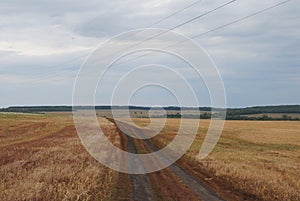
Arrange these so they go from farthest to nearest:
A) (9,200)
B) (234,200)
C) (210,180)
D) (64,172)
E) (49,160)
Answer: (49,160)
(210,180)
(64,172)
(234,200)
(9,200)

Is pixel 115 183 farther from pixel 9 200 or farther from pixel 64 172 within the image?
pixel 9 200

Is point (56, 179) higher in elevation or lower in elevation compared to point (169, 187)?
higher

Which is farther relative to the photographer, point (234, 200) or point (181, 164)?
point (181, 164)

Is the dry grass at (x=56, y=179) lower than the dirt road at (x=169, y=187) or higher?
higher

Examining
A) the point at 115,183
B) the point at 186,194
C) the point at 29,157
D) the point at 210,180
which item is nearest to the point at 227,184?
the point at 210,180

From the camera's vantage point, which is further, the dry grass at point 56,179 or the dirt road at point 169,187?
the dirt road at point 169,187

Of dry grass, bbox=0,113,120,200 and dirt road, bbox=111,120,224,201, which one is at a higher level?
dry grass, bbox=0,113,120,200

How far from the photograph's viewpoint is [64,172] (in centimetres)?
1853

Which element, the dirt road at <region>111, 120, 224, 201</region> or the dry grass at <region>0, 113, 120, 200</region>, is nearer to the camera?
the dry grass at <region>0, 113, 120, 200</region>

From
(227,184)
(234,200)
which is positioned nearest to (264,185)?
(227,184)

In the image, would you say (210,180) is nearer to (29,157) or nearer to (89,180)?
(89,180)

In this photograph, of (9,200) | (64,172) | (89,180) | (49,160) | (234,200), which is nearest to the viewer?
(9,200)

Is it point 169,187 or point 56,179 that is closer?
point 56,179

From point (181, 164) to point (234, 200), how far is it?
33.9 ft
